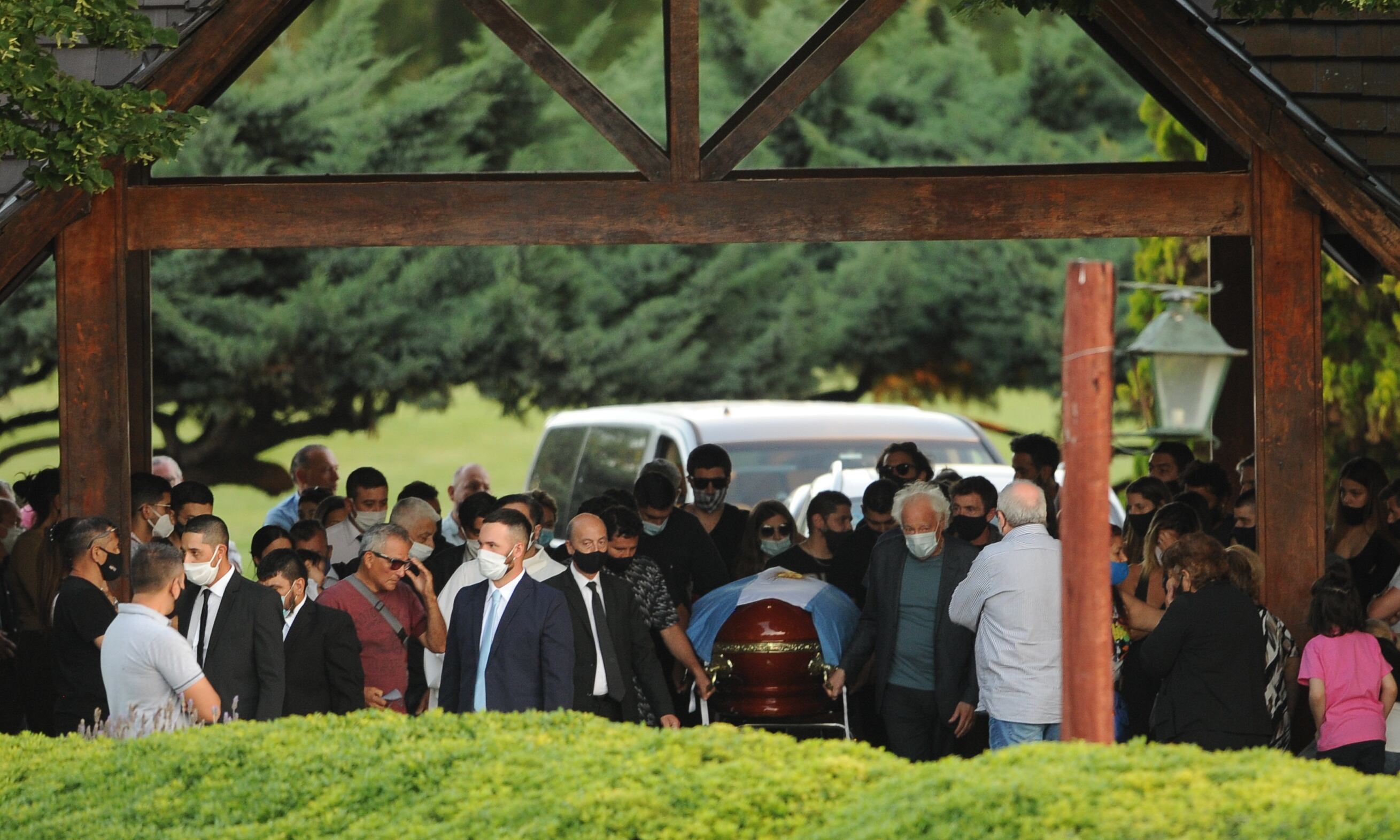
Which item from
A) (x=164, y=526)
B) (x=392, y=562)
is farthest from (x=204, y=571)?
(x=164, y=526)

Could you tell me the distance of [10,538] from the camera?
10.5 m

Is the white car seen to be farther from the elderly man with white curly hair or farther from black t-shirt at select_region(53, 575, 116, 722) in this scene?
black t-shirt at select_region(53, 575, 116, 722)

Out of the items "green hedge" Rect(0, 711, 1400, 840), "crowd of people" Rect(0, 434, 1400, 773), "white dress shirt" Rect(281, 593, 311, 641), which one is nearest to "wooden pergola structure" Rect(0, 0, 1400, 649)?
"crowd of people" Rect(0, 434, 1400, 773)

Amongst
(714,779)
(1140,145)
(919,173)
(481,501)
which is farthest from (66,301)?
(1140,145)

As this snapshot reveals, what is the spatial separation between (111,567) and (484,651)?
186cm

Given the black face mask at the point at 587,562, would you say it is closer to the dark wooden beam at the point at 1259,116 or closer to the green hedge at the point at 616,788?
the green hedge at the point at 616,788

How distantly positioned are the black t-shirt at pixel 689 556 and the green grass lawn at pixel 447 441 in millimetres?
15634

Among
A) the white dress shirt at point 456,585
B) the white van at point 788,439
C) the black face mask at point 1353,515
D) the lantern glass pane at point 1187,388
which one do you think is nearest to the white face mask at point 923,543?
the white dress shirt at point 456,585

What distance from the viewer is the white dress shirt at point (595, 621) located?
7828 millimetres

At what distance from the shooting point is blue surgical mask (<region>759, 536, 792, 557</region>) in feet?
33.1

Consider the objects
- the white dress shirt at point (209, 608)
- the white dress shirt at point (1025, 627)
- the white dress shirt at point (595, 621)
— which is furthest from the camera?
the white dress shirt at point (595, 621)

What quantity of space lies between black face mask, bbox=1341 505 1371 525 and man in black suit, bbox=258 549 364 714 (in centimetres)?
541

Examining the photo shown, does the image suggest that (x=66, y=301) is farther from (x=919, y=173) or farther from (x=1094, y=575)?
(x=1094, y=575)

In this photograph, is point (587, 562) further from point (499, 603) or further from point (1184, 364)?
point (1184, 364)
